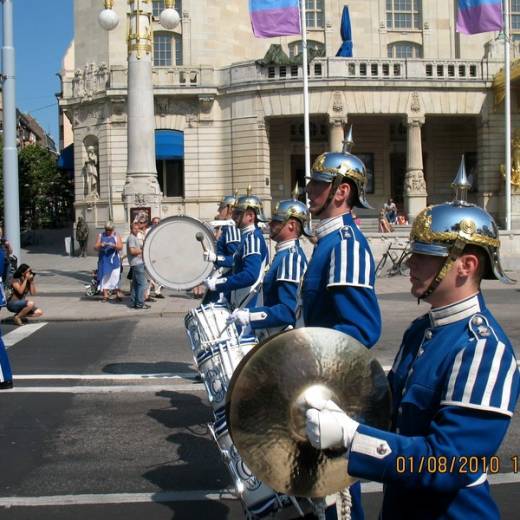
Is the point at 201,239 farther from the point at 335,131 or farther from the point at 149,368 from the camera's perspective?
the point at 335,131

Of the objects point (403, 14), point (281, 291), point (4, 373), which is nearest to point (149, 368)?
point (4, 373)

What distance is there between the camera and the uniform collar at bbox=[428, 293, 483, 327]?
2.54 metres

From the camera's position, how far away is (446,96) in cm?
3797

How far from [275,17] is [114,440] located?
24822mm

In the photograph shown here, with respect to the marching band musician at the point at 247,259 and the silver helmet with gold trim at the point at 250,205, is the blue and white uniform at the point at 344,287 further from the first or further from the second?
the silver helmet with gold trim at the point at 250,205

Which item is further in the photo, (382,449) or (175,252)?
(175,252)

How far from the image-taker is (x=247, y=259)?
288 inches

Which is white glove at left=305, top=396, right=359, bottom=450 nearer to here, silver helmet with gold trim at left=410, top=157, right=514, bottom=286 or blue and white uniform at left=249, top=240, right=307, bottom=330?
silver helmet with gold trim at left=410, top=157, right=514, bottom=286

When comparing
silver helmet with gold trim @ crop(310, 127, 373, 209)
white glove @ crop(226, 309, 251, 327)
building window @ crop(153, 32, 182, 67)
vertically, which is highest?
building window @ crop(153, 32, 182, 67)

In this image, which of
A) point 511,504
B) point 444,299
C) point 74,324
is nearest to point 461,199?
point 444,299

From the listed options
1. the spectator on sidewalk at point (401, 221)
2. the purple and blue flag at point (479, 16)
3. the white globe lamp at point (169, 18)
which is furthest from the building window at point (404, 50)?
the white globe lamp at point (169, 18)

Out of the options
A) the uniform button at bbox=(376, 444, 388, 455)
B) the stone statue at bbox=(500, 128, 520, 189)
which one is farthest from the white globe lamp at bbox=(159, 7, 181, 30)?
the stone statue at bbox=(500, 128, 520, 189)

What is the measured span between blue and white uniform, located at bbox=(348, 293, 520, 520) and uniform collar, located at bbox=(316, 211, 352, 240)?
1.43 meters
